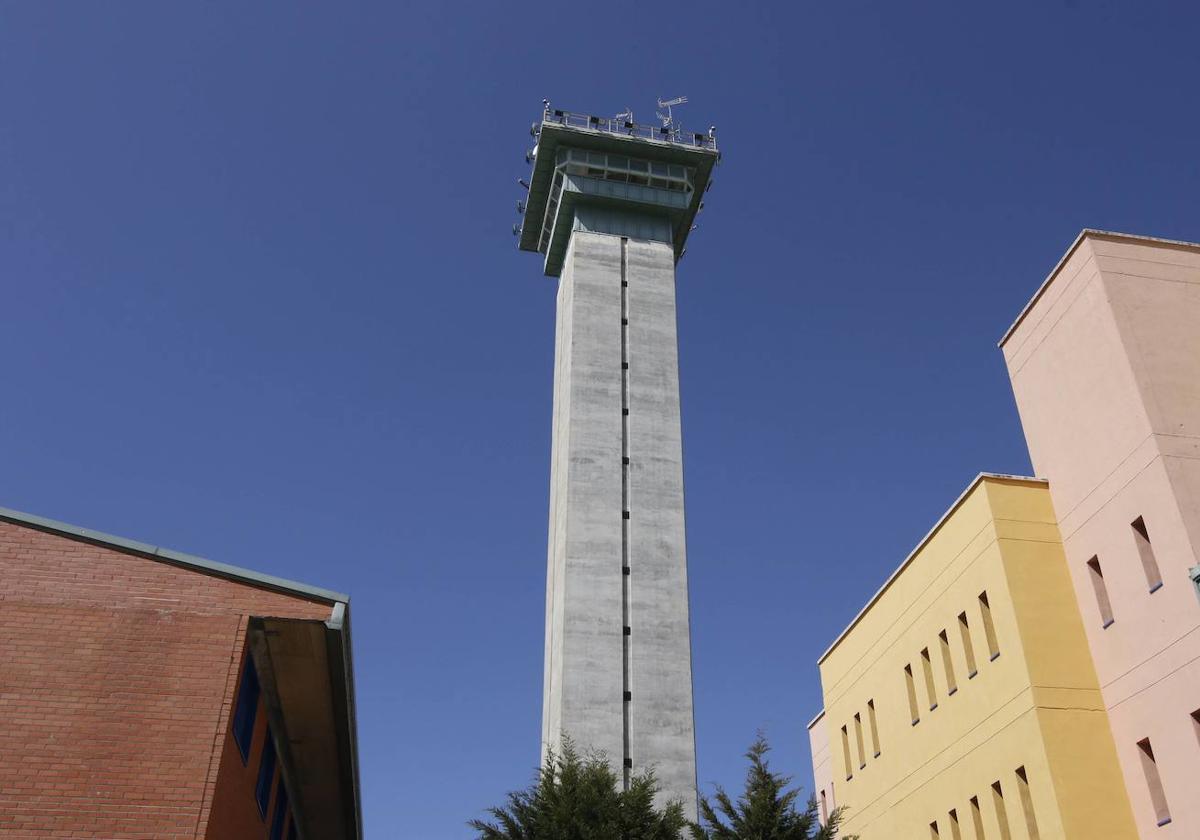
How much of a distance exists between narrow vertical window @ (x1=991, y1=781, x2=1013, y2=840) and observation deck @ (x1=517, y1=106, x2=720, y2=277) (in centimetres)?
4402

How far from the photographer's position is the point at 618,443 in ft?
182

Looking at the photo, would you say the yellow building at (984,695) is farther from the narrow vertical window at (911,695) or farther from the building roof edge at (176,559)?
the building roof edge at (176,559)

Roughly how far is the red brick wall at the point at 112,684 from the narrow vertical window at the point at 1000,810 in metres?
16.0

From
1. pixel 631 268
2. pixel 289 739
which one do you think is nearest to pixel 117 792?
pixel 289 739

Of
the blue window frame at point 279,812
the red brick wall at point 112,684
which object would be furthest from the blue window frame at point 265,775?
the red brick wall at point 112,684

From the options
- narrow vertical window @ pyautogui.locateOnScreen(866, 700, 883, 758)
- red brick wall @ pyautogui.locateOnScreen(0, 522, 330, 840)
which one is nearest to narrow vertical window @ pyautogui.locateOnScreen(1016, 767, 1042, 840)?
narrow vertical window @ pyautogui.locateOnScreen(866, 700, 883, 758)

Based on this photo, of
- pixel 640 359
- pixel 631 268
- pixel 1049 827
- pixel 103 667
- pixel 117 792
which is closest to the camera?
pixel 117 792

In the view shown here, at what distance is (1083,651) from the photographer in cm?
2477

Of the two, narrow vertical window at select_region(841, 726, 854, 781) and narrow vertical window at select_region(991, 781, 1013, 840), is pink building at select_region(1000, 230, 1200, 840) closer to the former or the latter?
narrow vertical window at select_region(991, 781, 1013, 840)

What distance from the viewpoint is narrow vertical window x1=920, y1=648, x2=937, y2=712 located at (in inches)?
1142

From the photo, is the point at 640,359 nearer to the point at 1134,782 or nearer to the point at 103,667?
the point at 1134,782

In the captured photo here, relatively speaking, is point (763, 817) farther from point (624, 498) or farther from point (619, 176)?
point (619, 176)

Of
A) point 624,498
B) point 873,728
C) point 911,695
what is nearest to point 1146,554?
point 911,695

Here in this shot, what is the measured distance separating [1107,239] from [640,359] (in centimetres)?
3398
